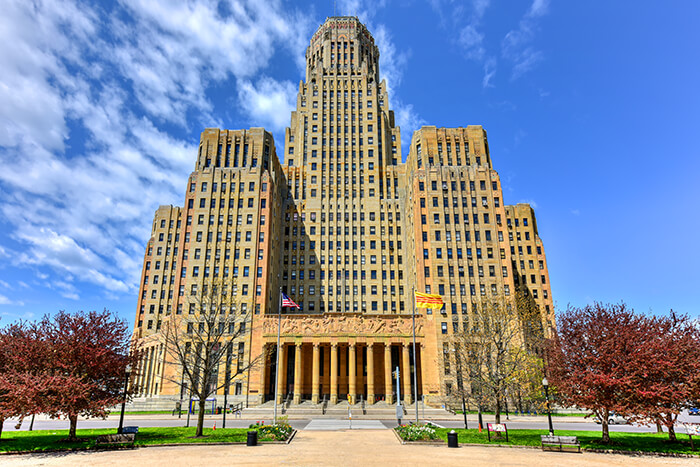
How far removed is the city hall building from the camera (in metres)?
66.9

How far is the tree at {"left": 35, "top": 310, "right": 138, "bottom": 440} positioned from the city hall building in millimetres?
29226

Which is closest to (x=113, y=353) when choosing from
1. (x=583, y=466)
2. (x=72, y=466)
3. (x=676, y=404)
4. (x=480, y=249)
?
(x=72, y=466)

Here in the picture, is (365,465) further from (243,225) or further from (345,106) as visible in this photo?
(345,106)

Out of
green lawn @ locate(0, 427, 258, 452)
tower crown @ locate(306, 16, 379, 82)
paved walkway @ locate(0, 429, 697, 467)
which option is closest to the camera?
paved walkway @ locate(0, 429, 697, 467)

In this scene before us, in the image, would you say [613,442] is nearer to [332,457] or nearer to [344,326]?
[332,457]

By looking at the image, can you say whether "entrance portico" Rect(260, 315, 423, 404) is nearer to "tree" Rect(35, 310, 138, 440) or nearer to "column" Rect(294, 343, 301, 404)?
"column" Rect(294, 343, 301, 404)

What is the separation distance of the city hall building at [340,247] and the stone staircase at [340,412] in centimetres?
255

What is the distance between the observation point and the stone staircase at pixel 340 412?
162ft

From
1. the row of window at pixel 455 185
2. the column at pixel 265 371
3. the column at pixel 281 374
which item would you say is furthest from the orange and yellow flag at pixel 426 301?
the row of window at pixel 455 185

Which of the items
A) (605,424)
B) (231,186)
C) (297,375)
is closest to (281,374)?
(297,375)

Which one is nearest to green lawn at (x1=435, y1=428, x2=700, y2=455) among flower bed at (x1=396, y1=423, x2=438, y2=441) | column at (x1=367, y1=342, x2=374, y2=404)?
flower bed at (x1=396, y1=423, x2=438, y2=441)

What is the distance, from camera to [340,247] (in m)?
88.8

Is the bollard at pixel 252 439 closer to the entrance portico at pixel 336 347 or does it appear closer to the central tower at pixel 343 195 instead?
the entrance portico at pixel 336 347

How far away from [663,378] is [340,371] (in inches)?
2214
